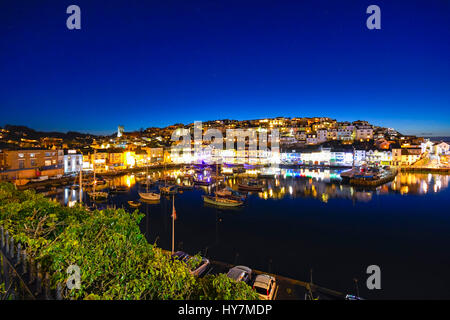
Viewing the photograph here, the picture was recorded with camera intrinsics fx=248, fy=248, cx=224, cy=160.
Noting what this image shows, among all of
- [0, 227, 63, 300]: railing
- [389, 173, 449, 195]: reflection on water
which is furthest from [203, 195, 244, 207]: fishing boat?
[389, 173, 449, 195]: reflection on water

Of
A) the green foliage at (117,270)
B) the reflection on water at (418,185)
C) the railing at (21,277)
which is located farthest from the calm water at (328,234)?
the railing at (21,277)

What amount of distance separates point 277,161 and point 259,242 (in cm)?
5016

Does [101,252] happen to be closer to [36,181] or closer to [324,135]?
[36,181]

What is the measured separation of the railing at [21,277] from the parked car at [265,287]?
594 centimetres

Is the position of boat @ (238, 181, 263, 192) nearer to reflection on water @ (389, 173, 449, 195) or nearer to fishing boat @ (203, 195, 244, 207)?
fishing boat @ (203, 195, 244, 207)

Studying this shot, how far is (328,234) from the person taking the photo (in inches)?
585

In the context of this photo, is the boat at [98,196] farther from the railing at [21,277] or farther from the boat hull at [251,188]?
the railing at [21,277]

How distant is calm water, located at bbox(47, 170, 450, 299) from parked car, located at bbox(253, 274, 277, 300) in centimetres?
250

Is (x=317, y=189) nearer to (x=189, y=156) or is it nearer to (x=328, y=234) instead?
(x=328, y=234)

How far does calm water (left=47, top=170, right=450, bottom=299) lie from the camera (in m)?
10.0

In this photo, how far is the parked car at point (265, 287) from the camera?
7.15 metres

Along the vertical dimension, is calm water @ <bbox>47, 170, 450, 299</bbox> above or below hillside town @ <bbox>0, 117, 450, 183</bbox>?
below
